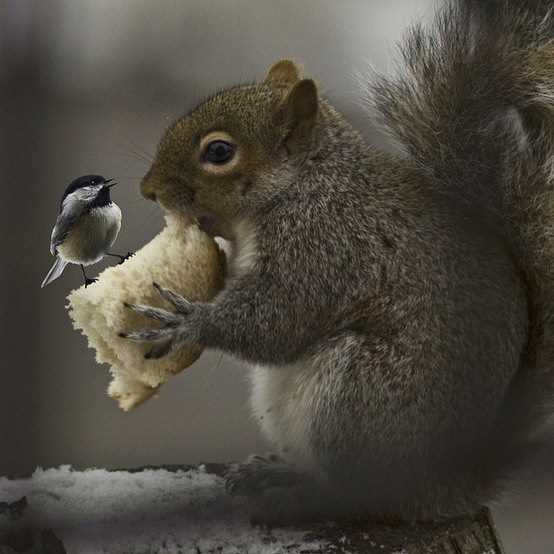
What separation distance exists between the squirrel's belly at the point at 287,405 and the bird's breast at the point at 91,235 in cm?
49

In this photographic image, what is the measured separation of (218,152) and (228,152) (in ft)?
0.06

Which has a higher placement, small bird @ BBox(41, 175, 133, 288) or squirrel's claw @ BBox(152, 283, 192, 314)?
small bird @ BBox(41, 175, 133, 288)

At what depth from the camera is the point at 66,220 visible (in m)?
1.29

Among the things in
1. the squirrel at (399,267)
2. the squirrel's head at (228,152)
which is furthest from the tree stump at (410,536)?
the squirrel's head at (228,152)

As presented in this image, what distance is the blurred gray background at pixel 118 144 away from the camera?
4.69ft

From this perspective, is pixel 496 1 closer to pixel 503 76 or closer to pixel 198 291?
pixel 503 76

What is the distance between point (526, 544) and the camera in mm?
2863

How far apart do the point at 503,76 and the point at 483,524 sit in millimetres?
837

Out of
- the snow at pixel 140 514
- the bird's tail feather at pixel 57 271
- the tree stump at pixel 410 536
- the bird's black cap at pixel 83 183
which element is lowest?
the tree stump at pixel 410 536

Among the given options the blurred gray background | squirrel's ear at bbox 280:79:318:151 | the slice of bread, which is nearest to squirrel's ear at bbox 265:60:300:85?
the blurred gray background

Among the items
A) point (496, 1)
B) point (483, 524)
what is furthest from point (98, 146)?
point (483, 524)

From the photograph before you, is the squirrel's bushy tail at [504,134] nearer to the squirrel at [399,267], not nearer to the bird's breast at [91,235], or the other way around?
the squirrel at [399,267]

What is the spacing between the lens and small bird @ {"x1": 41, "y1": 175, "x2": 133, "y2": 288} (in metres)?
1.29

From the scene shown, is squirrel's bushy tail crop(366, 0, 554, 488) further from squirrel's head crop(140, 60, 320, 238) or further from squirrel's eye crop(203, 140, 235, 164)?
squirrel's eye crop(203, 140, 235, 164)
